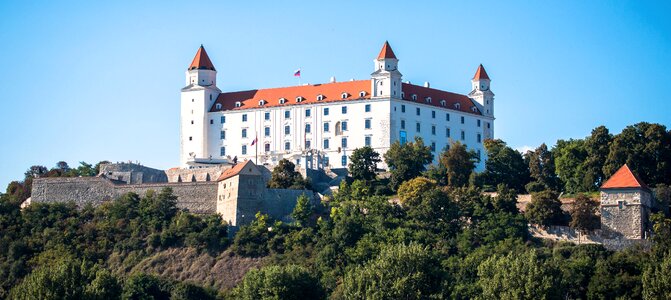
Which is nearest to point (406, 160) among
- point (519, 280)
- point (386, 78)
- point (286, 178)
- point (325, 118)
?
point (286, 178)

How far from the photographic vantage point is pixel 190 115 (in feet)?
332

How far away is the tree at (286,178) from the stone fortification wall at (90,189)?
3.82 meters

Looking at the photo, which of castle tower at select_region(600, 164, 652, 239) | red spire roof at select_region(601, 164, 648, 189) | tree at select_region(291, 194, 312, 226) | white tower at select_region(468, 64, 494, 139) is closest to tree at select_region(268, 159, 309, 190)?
tree at select_region(291, 194, 312, 226)

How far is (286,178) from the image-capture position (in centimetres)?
9019

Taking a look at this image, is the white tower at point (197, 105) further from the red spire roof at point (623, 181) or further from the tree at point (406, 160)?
the red spire roof at point (623, 181)

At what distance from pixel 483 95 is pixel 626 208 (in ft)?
77.1

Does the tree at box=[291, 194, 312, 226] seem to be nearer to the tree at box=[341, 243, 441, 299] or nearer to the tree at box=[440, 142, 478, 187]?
the tree at box=[440, 142, 478, 187]

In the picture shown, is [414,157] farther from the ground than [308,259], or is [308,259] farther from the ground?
[414,157]

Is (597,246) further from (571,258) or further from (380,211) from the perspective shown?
(380,211)

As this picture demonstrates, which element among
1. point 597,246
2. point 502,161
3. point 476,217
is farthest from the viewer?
point 502,161

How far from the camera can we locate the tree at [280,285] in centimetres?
7260

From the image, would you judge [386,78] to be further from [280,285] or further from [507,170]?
[280,285]

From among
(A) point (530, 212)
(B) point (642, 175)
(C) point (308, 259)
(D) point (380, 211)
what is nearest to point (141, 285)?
(C) point (308, 259)

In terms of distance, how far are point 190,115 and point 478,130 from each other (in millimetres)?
18098
